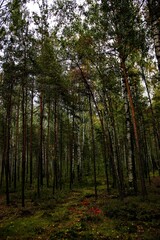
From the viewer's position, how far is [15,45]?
1299 centimetres

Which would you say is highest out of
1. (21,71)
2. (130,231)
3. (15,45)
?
(15,45)

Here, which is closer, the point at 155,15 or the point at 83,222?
the point at 155,15

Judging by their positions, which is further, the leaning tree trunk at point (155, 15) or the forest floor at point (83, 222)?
the forest floor at point (83, 222)

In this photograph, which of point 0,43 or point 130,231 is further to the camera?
point 0,43

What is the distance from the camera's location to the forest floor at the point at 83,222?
7.64m

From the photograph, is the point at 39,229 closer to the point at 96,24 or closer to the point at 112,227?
the point at 112,227

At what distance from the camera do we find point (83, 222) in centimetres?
909

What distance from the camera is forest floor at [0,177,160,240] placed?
7645mm

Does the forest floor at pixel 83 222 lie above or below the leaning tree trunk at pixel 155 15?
below

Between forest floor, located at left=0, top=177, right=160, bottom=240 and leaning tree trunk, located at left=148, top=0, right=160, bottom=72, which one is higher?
leaning tree trunk, located at left=148, top=0, right=160, bottom=72

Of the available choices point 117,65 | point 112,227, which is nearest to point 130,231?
point 112,227

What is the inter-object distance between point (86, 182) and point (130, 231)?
609 inches

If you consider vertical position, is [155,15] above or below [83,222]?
above

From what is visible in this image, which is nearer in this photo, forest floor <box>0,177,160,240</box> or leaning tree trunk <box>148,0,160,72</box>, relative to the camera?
leaning tree trunk <box>148,0,160,72</box>
